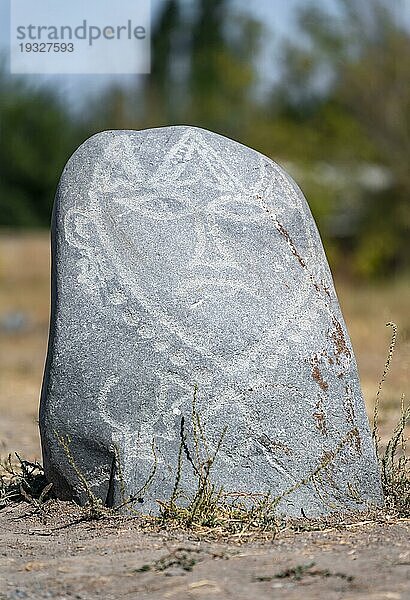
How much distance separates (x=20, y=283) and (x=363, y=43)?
922 centimetres

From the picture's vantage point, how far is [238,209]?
4.61m

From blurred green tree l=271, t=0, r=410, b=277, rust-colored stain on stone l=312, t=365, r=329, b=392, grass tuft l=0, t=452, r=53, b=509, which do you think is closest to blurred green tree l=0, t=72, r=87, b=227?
blurred green tree l=271, t=0, r=410, b=277

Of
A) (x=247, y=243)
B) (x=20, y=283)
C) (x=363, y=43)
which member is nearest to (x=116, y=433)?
(x=247, y=243)

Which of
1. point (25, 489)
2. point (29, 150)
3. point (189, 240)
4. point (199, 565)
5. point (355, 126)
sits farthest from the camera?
point (29, 150)

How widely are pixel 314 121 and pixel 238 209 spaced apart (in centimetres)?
2214

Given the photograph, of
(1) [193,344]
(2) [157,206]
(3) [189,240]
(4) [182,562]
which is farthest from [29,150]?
(4) [182,562]

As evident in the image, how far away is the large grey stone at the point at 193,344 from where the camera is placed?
4355 mm

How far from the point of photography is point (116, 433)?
4371 mm

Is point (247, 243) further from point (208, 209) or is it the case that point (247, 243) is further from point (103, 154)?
point (103, 154)

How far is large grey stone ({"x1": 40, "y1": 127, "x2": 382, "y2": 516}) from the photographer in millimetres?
4355

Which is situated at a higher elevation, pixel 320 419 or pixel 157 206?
pixel 157 206

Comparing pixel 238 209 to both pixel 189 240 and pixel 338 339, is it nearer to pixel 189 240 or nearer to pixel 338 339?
pixel 189 240

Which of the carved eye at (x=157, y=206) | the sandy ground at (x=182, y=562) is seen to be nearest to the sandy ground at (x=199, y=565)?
the sandy ground at (x=182, y=562)

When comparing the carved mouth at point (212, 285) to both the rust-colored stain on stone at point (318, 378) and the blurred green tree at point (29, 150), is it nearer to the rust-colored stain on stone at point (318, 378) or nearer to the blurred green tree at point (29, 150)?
the rust-colored stain on stone at point (318, 378)
